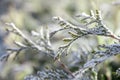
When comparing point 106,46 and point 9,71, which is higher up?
point 106,46

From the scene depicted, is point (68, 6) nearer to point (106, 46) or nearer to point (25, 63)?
point (25, 63)

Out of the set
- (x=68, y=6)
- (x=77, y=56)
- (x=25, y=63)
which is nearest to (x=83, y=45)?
(x=77, y=56)

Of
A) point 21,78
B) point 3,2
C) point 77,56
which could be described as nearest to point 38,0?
point 3,2

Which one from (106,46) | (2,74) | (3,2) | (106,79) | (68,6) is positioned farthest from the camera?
(3,2)

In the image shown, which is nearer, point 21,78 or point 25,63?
point 21,78

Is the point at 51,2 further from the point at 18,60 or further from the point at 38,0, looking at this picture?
the point at 18,60

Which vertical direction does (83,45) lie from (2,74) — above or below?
above

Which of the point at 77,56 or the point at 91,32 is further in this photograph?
the point at 77,56

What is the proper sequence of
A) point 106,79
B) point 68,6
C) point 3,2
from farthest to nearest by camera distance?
point 3,2 → point 68,6 → point 106,79

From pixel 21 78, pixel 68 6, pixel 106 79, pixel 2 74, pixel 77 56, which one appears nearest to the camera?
pixel 106 79
